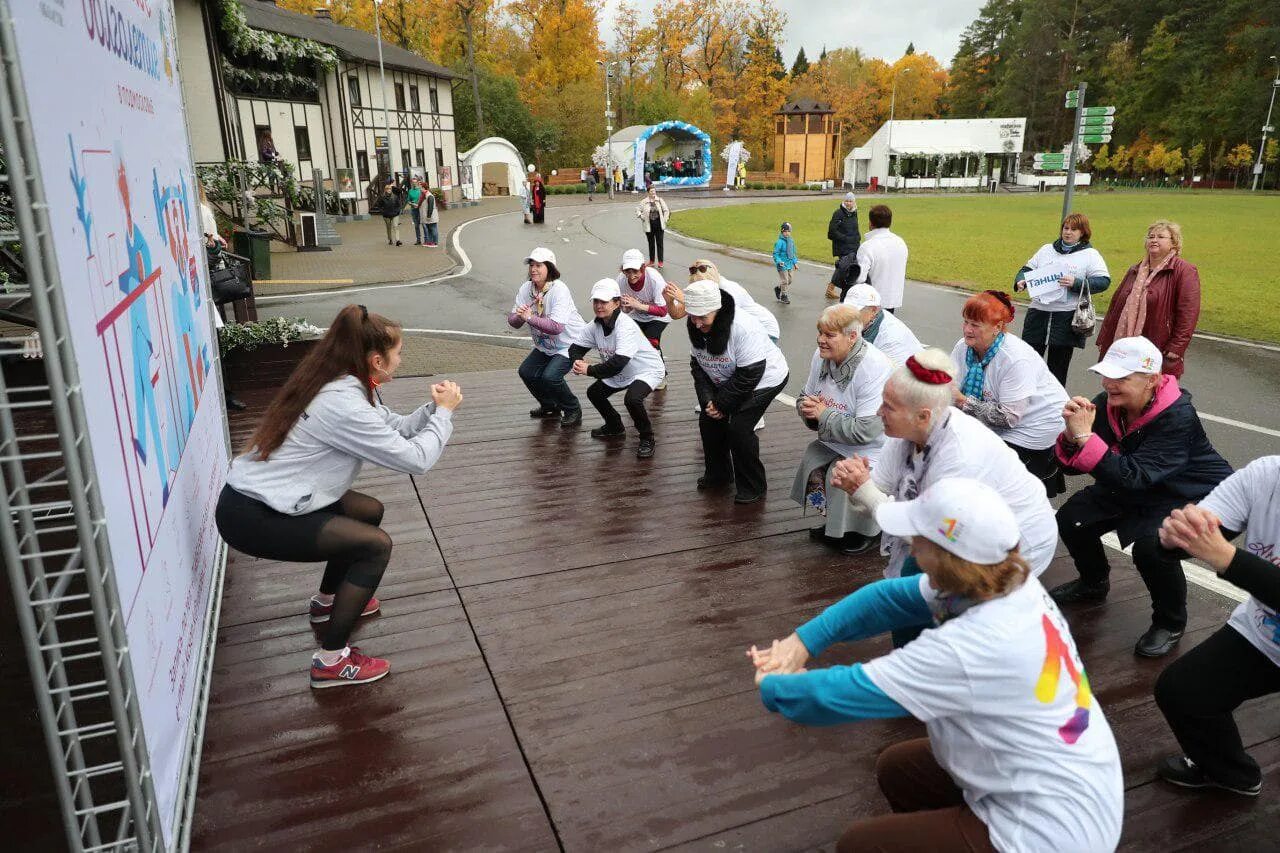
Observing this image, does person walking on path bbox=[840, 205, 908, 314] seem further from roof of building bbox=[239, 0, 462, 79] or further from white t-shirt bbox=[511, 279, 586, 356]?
roof of building bbox=[239, 0, 462, 79]

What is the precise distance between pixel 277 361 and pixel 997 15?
102161 millimetres

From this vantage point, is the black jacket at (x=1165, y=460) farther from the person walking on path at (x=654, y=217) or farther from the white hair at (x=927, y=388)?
the person walking on path at (x=654, y=217)

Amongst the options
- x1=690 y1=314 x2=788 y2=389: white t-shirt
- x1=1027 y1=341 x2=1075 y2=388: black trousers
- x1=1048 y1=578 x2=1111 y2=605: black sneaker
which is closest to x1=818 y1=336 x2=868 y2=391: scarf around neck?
x1=690 y1=314 x2=788 y2=389: white t-shirt

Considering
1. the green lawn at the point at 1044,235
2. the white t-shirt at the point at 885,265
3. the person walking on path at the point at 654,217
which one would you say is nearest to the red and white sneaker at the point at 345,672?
the white t-shirt at the point at 885,265

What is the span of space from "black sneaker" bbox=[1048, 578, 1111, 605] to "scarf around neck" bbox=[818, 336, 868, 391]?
1.71 metres

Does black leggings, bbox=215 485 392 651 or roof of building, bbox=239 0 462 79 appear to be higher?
roof of building, bbox=239 0 462 79

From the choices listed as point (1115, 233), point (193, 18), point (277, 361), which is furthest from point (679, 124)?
point (277, 361)

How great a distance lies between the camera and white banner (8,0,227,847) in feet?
7.52

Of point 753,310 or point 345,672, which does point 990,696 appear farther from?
point 753,310

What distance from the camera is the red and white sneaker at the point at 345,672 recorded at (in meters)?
4.04

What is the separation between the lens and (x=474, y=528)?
587 centimetres

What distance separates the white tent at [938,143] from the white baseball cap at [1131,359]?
6621 cm

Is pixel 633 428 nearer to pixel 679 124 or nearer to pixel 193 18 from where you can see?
pixel 193 18

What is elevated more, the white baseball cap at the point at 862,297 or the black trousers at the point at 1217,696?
the white baseball cap at the point at 862,297
